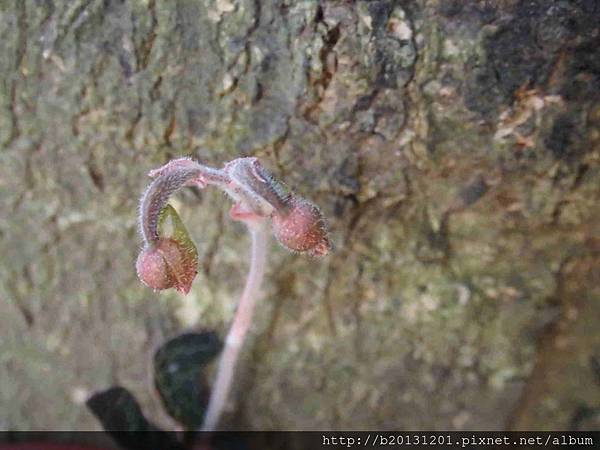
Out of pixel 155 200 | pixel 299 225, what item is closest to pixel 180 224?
pixel 155 200

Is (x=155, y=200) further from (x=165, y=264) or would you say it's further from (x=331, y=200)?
(x=331, y=200)

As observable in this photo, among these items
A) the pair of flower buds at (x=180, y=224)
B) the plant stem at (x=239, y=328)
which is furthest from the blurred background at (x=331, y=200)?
the pair of flower buds at (x=180, y=224)

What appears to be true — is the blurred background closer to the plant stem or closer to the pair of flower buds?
the plant stem

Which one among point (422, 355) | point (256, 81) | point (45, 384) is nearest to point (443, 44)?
point (256, 81)

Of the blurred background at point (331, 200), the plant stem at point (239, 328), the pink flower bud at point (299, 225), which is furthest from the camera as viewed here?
the plant stem at point (239, 328)

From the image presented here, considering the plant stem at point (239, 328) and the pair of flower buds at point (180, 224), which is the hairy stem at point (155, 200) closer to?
the pair of flower buds at point (180, 224)

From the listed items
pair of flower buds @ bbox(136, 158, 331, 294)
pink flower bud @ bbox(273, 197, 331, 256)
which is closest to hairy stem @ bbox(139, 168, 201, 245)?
pair of flower buds @ bbox(136, 158, 331, 294)
